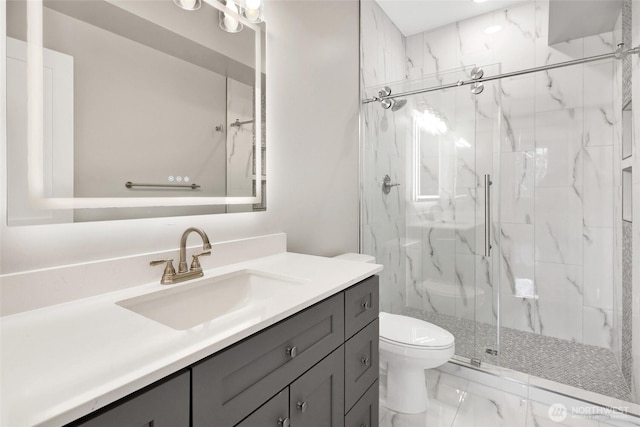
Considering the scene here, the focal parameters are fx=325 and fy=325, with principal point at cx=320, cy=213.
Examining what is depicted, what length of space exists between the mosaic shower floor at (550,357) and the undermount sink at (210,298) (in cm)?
156

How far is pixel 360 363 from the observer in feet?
3.96

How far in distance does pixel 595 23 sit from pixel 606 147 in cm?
87

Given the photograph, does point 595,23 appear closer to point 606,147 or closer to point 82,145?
point 606,147

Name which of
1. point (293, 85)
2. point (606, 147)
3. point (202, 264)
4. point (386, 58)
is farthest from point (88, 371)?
point (606, 147)

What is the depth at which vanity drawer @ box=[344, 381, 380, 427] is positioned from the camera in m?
1.16

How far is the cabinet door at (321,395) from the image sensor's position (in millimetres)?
888

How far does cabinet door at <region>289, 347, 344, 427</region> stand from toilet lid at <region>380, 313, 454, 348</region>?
0.69 m

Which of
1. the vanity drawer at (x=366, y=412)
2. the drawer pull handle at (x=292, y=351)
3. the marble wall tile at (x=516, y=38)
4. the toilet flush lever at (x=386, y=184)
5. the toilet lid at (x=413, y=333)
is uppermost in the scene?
the marble wall tile at (x=516, y=38)

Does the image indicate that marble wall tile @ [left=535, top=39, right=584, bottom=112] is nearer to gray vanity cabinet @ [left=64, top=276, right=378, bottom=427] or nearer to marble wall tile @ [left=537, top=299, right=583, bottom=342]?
marble wall tile @ [left=537, top=299, right=583, bottom=342]

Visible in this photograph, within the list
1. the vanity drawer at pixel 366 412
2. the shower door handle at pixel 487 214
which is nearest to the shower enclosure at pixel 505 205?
the shower door handle at pixel 487 214

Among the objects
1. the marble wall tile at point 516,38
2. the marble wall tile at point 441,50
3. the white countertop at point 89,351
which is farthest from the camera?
the marble wall tile at point 441,50

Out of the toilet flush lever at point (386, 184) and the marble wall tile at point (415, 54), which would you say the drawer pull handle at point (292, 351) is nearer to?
the toilet flush lever at point (386, 184)
